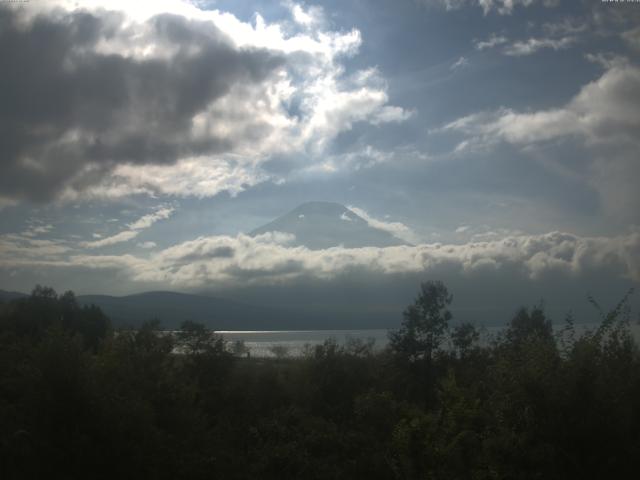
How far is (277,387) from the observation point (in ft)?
180

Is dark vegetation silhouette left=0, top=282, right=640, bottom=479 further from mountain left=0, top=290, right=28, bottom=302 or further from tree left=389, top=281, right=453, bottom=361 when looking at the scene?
mountain left=0, top=290, right=28, bottom=302

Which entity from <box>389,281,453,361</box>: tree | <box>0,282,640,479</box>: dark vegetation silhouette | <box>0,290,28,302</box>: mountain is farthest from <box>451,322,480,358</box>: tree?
<box>0,290,28,302</box>: mountain

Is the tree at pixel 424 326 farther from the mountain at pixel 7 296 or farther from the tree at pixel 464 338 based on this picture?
the mountain at pixel 7 296

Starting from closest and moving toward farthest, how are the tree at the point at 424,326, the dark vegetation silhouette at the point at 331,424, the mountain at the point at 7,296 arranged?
the dark vegetation silhouette at the point at 331,424 → the tree at the point at 424,326 → the mountain at the point at 7,296

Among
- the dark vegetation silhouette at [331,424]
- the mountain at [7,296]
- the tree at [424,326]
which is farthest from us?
the mountain at [7,296]

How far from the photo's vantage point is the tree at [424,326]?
178 ft

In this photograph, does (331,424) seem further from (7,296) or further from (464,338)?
(7,296)

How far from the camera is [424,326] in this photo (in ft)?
178

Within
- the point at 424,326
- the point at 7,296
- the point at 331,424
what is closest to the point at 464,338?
the point at 424,326

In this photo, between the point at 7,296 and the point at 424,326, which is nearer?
the point at 424,326

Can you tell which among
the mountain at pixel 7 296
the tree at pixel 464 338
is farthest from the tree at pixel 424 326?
the mountain at pixel 7 296

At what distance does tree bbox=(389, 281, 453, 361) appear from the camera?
54.3m

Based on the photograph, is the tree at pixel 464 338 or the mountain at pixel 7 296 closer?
the tree at pixel 464 338

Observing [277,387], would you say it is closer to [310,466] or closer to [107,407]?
[310,466]
